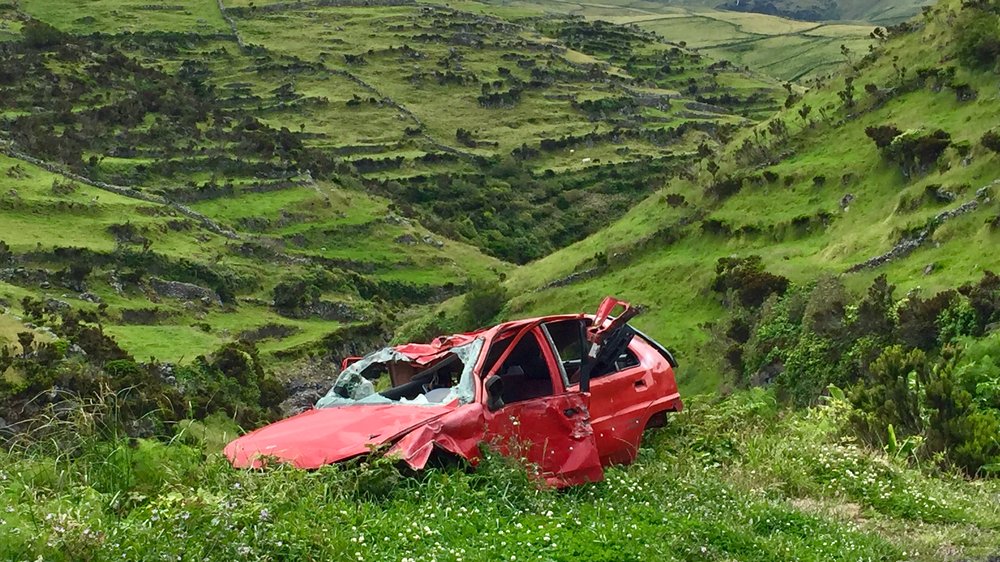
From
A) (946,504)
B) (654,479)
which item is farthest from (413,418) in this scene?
(946,504)

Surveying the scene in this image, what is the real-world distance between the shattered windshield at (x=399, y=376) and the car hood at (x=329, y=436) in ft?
1.80

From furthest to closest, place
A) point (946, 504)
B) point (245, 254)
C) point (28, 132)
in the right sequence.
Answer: point (28, 132)
point (245, 254)
point (946, 504)

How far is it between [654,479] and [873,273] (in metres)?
24.7

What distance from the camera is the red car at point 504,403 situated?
26.2 ft

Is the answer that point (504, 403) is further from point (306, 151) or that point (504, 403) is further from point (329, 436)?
point (306, 151)

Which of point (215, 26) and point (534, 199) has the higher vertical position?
point (215, 26)

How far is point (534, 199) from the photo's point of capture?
299ft

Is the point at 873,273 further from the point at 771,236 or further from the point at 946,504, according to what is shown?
the point at 946,504

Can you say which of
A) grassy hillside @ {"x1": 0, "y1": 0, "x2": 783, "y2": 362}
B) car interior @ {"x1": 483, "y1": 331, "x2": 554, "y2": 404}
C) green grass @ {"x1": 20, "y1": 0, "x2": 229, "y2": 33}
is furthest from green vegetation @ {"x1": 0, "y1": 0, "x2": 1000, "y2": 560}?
car interior @ {"x1": 483, "y1": 331, "x2": 554, "y2": 404}

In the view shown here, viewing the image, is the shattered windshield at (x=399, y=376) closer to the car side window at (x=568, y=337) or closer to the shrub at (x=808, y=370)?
the car side window at (x=568, y=337)

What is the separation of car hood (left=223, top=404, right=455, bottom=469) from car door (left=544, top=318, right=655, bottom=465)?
2160mm

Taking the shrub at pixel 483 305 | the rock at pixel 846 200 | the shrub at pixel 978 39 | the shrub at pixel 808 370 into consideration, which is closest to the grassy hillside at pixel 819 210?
the rock at pixel 846 200

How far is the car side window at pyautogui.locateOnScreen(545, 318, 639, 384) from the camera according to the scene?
1035cm

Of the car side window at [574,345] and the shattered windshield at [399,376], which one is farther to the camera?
the car side window at [574,345]
